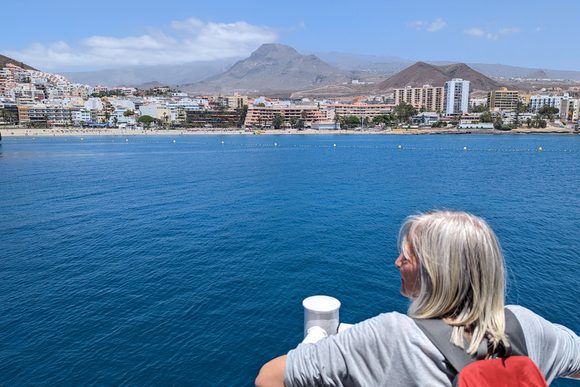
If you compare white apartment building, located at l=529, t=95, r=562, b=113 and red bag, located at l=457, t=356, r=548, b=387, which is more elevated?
white apartment building, located at l=529, t=95, r=562, b=113

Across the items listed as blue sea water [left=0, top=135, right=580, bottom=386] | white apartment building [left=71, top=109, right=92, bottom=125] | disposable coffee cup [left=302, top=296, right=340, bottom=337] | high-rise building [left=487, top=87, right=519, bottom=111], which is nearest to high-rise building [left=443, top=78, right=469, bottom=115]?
high-rise building [left=487, top=87, right=519, bottom=111]

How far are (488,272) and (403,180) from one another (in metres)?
40.7

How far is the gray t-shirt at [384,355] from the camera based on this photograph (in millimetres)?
1328

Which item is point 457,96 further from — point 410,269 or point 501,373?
point 501,373

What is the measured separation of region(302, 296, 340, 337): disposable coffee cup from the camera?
7.21 feet

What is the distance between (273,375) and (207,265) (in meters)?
15.8

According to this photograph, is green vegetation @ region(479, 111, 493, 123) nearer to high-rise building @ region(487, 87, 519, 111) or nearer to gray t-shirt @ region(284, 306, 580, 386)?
high-rise building @ region(487, 87, 519, 111)

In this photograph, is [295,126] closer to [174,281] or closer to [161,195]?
[161,195]

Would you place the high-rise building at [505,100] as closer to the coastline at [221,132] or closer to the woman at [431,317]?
the coastline at [221,132]

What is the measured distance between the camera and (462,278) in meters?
1.41

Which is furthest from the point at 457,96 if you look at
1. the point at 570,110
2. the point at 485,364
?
the point at 485,364

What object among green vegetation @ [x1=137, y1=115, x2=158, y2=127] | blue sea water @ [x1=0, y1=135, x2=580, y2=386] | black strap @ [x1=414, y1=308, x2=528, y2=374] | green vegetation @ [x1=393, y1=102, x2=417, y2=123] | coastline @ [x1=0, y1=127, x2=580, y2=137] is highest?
green vegetation @ [x1=393, y1=102, x2=417, y2=123]

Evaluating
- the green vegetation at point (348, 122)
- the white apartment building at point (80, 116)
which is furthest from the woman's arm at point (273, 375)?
the white apartment building at point (80, 116)

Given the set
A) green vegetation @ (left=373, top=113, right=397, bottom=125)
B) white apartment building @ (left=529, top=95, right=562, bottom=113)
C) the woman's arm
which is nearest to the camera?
the woman's arm
